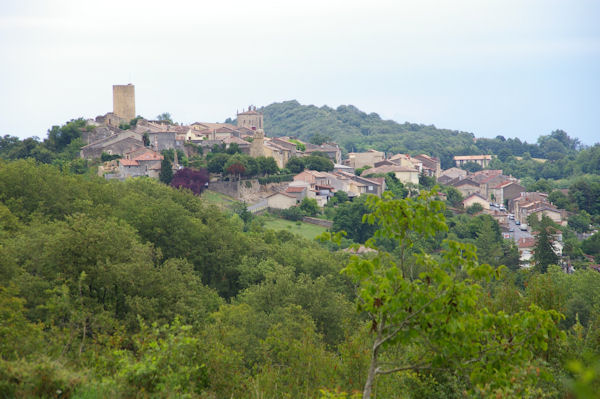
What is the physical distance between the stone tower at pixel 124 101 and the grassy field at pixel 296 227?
78.5ft

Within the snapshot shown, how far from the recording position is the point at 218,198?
154 feet

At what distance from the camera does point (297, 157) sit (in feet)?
195

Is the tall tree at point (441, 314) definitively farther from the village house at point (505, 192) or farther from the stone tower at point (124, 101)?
the village house at point (505, 192)

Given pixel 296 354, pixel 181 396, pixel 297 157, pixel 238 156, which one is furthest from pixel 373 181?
pixel 181 396

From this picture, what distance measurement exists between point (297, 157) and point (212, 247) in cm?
3518

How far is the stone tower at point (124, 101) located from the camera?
61281mm

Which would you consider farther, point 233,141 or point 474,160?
point 474,160

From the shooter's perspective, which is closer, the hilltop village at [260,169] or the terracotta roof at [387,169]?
the hilltop village at [260,169]

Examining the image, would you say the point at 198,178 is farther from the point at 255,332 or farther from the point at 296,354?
the point at 296,354

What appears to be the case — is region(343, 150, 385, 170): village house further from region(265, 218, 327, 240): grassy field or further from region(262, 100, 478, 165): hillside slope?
region(262, 100, 478, 165): hillside slope

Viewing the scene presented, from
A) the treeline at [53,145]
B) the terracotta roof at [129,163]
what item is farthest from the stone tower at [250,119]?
the terracotta roof at [129,163]

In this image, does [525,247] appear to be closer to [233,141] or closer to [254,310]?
[233,141]

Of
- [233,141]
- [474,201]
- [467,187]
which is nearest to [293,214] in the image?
[233,141]

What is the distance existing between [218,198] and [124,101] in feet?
68.6
